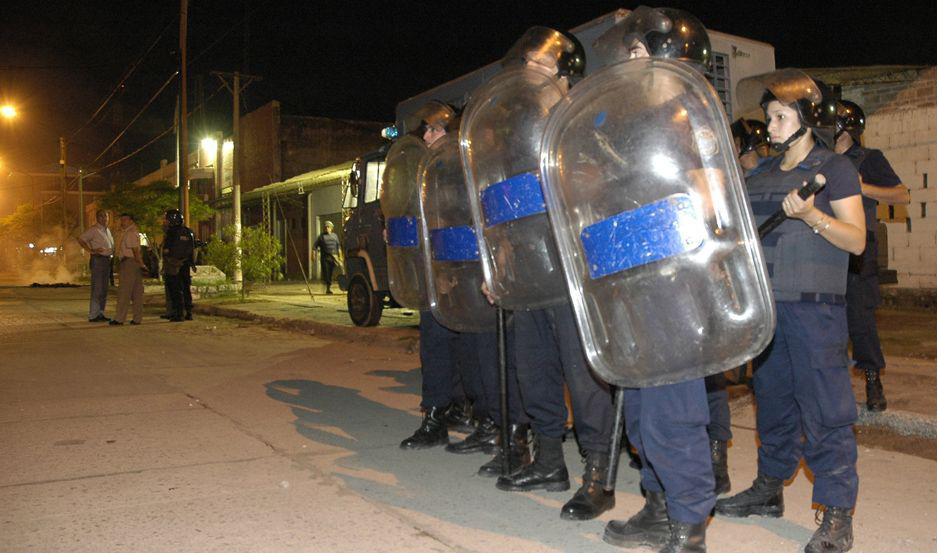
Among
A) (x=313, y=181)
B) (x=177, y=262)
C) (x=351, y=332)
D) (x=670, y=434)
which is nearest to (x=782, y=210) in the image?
(x=670, y=434)

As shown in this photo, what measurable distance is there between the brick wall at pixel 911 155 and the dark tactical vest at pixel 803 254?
9090 millimetres

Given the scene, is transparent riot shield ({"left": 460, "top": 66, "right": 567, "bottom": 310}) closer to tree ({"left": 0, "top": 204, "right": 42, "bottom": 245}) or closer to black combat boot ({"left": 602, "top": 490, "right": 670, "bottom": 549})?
black combat boot ({"left": 602, "top": 490, "right": 670, "bottom": 549})

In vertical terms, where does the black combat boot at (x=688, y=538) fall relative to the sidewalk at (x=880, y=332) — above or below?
below

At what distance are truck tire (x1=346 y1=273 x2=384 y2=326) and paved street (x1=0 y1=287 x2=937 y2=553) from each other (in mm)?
3826

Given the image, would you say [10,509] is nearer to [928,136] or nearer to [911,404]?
[911,404]

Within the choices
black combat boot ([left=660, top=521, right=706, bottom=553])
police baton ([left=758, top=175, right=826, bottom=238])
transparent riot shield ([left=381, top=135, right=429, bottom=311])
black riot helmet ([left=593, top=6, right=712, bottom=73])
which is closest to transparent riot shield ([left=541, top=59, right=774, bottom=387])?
police baton ([left=758, top=175, right=826, bottom=238])

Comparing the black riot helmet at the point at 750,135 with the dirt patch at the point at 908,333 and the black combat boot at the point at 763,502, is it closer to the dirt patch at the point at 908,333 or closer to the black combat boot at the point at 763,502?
the black combat boot at the point at 763,502

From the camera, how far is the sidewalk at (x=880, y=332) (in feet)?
17.9

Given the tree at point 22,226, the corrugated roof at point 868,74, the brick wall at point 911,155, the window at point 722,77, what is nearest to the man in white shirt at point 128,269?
the window at point 722,77

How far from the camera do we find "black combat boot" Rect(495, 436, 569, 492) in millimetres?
4160

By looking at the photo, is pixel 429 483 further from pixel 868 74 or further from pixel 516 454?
pixel 868 74

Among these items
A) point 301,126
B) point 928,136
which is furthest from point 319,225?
point 928,136

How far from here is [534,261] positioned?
3.87 m

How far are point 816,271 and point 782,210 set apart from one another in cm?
34
